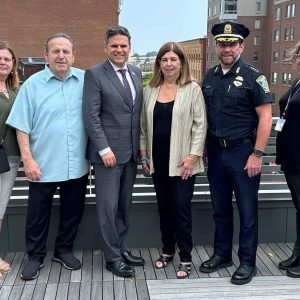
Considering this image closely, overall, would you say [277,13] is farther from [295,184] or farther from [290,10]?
[295,184]

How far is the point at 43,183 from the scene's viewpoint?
3451mm

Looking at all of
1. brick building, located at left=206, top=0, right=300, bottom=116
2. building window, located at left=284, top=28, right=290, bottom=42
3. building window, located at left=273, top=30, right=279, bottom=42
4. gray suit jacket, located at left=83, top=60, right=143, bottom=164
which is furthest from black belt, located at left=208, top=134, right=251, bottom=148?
building window, located at left=273, top=30, right=279, bottom=42

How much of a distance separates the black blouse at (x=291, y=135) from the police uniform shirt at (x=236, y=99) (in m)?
0.24

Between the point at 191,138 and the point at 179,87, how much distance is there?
383 millimetres

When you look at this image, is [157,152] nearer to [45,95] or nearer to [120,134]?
[120,134]

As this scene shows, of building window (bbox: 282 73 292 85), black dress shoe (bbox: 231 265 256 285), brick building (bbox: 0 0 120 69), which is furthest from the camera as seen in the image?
building window (bbox: 282 73 292 85)

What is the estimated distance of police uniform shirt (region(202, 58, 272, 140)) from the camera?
324 cm

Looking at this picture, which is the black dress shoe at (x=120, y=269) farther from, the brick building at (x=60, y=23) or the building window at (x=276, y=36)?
the building window at (x=276, y=36)

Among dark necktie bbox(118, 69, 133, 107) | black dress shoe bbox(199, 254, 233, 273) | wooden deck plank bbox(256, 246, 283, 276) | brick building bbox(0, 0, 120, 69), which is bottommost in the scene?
wooden deck plank bbox(256, 246, 283, 276)

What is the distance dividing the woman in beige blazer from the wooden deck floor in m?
0.21

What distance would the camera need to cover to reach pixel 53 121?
3.33 metres

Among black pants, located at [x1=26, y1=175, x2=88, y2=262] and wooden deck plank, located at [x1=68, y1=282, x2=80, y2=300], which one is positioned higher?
black pants, located at [x1=26, y1=175, x2=88, y2=262]

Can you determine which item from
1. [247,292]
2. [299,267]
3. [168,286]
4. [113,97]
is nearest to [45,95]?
[113,97]

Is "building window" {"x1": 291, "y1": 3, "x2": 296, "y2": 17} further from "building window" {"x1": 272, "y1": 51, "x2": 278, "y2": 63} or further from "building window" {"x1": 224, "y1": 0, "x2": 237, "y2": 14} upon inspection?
"building window" {"x1": 224, "y1": 0, "x2": 237, "y2": 14}
